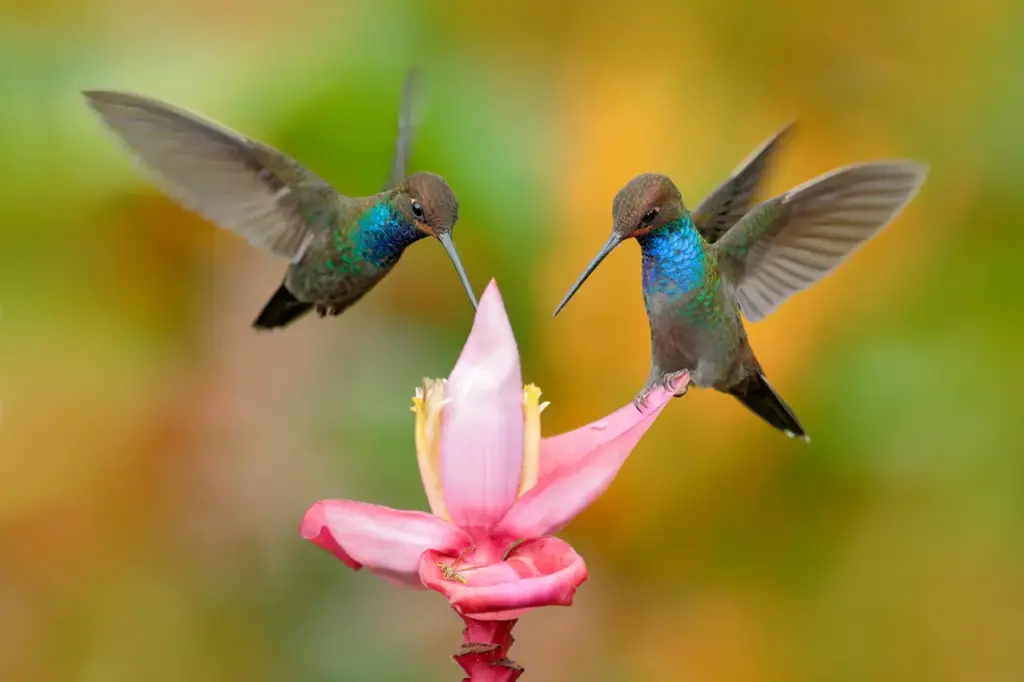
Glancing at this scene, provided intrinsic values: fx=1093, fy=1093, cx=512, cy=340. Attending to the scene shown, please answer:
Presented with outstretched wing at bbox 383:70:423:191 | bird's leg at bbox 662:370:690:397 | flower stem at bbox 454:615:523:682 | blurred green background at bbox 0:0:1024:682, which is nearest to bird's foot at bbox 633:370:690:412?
bird's leg at bbox 662:370:690:397

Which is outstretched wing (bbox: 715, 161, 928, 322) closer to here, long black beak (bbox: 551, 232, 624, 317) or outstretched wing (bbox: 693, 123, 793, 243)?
outstretched wing (bbox: 693, 123, 793, 243)

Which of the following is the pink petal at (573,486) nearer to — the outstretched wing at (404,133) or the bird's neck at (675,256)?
the bird's neck at (675,256)

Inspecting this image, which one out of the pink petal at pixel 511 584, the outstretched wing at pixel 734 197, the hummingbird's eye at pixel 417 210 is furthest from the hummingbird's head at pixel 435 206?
the outstretched wing at pixel 734 197

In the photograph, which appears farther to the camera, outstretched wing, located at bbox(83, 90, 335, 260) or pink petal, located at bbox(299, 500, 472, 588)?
outstretched wing, located at bbox(83, 90, 335, 260)

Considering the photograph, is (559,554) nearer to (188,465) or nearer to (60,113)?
(188,465)

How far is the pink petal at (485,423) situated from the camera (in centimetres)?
42

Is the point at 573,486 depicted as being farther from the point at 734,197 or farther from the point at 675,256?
the point at 734,197

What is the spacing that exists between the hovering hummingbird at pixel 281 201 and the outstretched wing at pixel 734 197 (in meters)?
0.18

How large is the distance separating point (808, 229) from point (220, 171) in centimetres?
33

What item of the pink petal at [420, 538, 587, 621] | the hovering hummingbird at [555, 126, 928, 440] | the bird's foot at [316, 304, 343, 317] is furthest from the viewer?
the bird's foot at [316, 304, 343, 317]

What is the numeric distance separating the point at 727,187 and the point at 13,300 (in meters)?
0.91

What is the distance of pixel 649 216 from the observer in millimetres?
470

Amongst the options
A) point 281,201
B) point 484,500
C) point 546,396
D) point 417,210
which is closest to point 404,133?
point 281,201

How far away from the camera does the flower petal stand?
0.42 m
